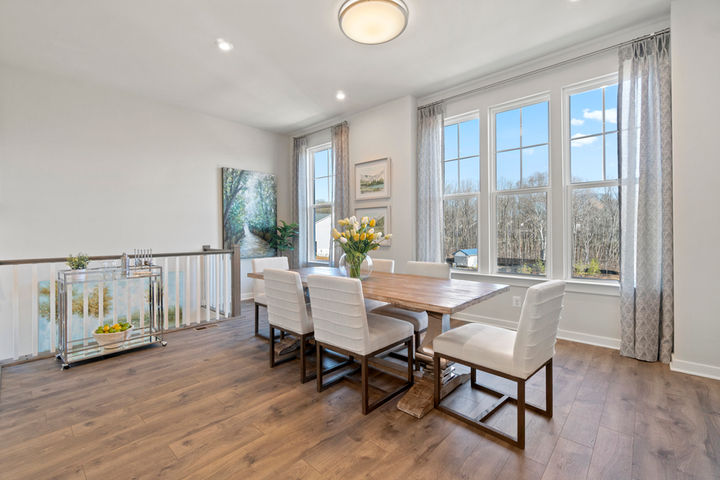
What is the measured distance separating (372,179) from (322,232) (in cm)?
147

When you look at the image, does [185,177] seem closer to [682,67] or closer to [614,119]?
[614,119]

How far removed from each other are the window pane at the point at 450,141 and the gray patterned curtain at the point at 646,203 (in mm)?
1707

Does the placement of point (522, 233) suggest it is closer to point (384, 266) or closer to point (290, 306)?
point (384, 266)

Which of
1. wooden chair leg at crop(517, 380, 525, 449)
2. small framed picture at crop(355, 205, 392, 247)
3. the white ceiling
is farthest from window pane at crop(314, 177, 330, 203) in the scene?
wooden chair leg at crop(517, 380, 525, 449)

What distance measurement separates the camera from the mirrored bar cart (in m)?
2.88

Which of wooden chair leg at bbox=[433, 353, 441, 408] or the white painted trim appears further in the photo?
the white painted trim

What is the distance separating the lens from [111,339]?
2.92 meters

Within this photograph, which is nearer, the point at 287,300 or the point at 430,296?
the point at 430,296

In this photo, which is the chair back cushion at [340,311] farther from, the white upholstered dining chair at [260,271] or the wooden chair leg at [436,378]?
the white upholstered dining chair at [260,271]

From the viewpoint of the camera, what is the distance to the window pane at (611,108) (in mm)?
3100

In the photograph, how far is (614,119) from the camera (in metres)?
3.11

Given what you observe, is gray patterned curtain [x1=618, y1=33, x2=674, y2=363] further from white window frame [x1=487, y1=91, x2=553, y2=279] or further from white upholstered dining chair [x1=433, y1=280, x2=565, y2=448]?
white upholstered dining chair [x1=433, y1=280, x2=565, y2=448]

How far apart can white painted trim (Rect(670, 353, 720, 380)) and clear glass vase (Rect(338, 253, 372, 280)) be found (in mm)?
2567

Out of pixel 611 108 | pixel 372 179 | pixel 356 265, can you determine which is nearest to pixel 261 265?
pixel 356 265
